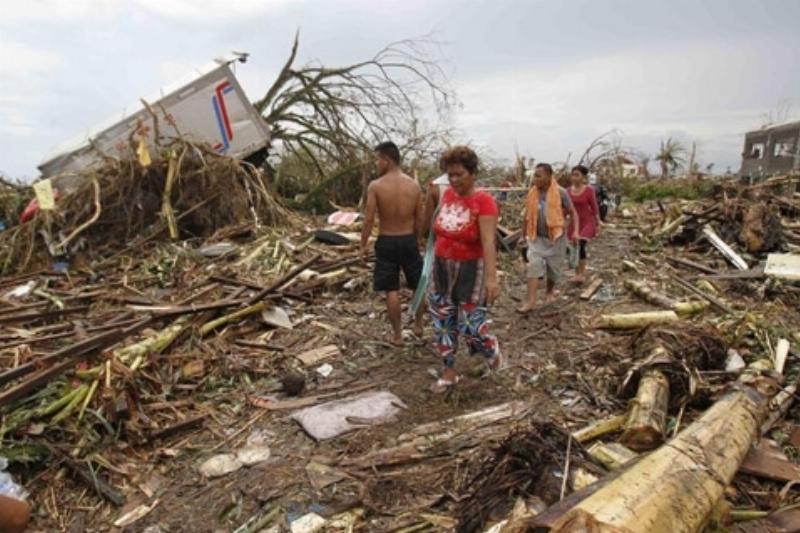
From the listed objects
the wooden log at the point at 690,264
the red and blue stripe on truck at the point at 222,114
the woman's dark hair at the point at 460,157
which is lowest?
the wooden log at the point at 690,264

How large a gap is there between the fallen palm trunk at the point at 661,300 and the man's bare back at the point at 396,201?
3052 millimetres

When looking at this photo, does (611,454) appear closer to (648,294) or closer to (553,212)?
(553,212)

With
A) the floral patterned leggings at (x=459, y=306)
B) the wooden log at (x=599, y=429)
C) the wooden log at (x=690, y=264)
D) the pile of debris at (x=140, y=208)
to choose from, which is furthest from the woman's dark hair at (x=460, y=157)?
the wooden log at (x=690, y=264)

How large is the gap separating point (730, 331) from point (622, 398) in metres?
1.58

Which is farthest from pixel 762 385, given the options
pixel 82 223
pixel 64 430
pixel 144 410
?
pixel 82 223

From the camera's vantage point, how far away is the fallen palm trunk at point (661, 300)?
552cm

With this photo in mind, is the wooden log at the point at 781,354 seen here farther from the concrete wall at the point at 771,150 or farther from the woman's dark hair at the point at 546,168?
the concrete wall at the point at 771,150

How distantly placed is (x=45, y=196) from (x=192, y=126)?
2.47 m

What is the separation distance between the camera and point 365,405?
391 centimetres

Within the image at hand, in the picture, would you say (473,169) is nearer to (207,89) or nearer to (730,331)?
(730,331)

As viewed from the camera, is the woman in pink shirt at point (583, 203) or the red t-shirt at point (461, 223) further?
the woman in pink shirt at point (583, 203)

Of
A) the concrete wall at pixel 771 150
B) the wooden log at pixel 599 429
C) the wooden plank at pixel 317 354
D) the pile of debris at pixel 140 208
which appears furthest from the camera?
the concrete wall at pixel 771 150

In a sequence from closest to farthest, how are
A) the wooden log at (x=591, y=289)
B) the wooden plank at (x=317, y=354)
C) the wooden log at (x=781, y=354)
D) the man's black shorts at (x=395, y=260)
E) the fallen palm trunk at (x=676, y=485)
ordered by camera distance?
the fallen palm trunk at (x=676, y=485) < the wooden log at (x=781, y=354) < the man's black shorts at (x=395, y=260) < the wooden plank at (x=317, y=354) < the wooden log at (x=591, y=289)

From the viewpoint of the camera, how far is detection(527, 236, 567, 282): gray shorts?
581 cm
